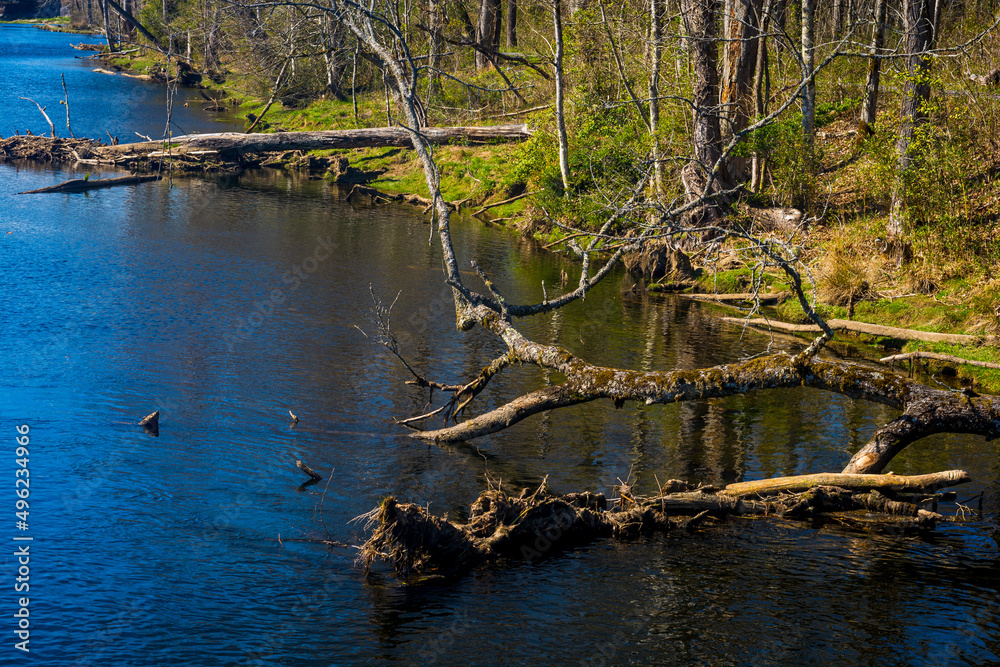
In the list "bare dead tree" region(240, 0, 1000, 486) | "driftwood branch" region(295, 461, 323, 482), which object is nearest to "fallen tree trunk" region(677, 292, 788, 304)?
"bare dead tree" region(240, 0, 1000, 486)

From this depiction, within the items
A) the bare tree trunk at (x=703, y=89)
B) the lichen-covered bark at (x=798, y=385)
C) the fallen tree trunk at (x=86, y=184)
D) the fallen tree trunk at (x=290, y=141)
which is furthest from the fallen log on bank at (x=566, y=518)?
the fallen tree trunk at (x=290, y=141)

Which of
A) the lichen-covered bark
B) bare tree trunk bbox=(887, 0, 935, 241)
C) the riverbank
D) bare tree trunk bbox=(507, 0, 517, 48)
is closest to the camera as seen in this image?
the lichen-covered bark

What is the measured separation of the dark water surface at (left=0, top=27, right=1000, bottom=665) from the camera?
336 inches

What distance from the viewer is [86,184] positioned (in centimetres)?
3067

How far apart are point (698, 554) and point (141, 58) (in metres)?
74.0

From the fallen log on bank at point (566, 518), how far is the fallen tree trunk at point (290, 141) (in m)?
25.5

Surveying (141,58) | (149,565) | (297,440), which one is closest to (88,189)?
(297,440)

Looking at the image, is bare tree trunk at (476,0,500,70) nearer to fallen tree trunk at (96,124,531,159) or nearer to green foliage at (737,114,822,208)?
fallen tree trunk at (96,124,531,159)

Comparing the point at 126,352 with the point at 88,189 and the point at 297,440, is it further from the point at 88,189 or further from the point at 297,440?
the point at 88,189

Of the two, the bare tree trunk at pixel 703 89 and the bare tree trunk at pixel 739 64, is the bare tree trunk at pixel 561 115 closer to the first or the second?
the bare tree trunk at pixel 703 89

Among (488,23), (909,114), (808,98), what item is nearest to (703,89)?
(808,98)

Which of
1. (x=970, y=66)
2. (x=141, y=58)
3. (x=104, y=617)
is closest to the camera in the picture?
(x=104, y=617)

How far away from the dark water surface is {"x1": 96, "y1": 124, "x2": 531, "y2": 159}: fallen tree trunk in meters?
14.5

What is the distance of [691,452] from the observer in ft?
42.5
